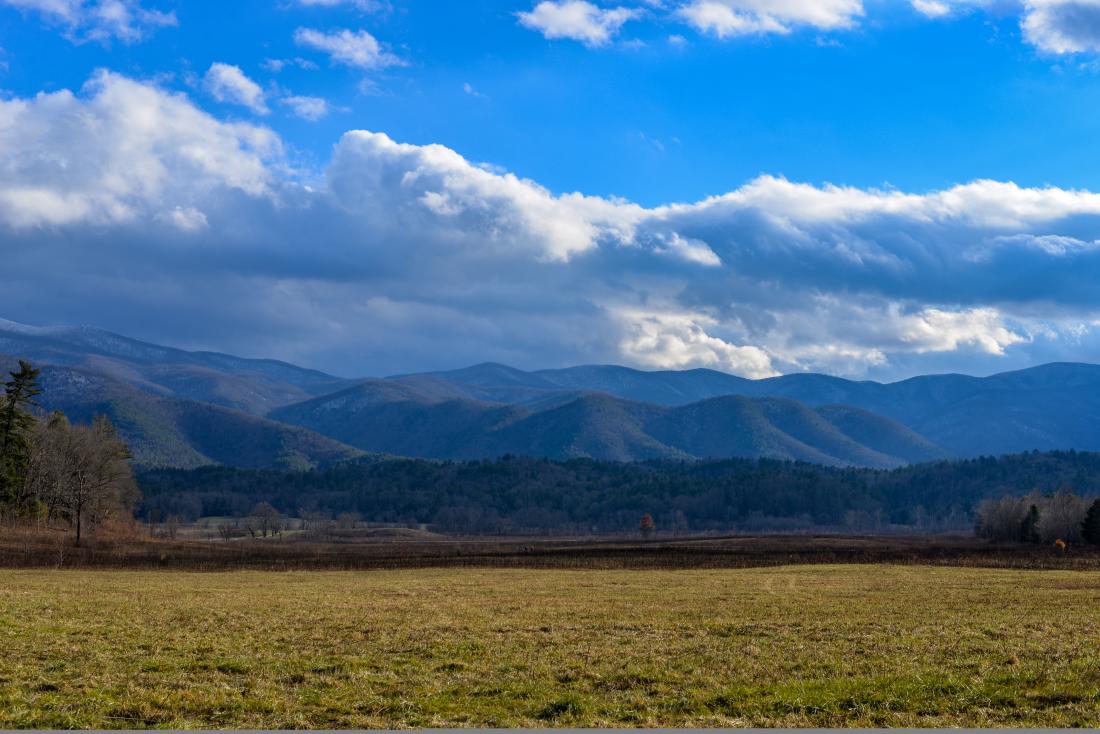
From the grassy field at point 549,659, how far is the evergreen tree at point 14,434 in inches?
2666

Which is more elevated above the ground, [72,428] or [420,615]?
[72,428]

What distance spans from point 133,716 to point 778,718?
12.9 metres

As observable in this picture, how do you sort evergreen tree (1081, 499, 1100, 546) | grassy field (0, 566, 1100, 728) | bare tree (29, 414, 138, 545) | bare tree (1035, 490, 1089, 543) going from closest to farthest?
grassy field (0, 566, 1100, 728) → bare tree (29, 414, 138, 545) → evergreen tree (1081, 499, 1100, 546) → bare tree (1035, 490, 1089, 543)

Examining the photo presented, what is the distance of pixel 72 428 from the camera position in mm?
130875

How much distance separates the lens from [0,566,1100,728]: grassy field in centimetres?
1858

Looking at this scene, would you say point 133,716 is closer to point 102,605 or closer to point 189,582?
point 102,605

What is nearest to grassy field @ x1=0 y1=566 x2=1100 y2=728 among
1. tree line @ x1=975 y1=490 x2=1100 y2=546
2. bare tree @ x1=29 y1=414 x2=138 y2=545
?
bare tree @ x1=29 y1=414 x2=138 y2=545

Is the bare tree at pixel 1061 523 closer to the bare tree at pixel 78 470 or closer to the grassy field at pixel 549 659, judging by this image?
the grassy field at pixel 549 659

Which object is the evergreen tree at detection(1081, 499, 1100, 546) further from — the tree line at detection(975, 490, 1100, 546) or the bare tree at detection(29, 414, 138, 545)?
the bare tree at detection(29, 414, 138, 545)

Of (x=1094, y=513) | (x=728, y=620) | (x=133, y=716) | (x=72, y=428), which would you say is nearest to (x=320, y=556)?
(x=72, y=428)

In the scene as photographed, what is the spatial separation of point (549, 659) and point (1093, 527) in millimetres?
135985

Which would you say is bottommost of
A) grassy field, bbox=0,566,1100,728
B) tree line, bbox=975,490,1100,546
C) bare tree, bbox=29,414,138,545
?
tree line, bbox=975,490,1100,546

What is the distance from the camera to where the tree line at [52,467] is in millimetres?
107500

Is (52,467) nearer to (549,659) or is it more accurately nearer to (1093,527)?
(549,659)
